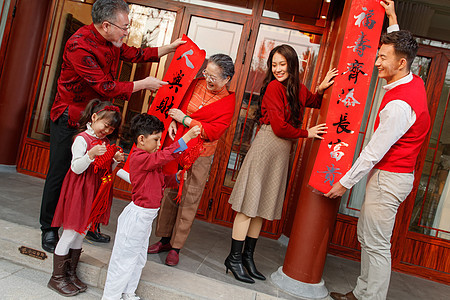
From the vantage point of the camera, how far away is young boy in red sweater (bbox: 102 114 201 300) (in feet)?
7.08

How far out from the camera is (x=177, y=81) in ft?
9.50

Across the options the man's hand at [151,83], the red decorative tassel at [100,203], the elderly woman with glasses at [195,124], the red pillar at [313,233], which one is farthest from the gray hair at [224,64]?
the red decorative tassel at [100,203]

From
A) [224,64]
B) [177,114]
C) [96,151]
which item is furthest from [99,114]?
[224,64]

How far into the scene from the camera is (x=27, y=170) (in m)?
4.49

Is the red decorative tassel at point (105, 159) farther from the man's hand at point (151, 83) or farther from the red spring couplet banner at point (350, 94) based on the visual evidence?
Answer: the red spring couplet banner at point (350, 94)

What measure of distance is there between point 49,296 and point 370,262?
6.86ft

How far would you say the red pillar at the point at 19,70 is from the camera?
172 inches

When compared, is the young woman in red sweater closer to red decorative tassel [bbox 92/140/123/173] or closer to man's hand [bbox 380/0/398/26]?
man's hand [bbox 380/0/398/26]

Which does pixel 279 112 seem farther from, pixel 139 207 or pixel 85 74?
pixel 85 74

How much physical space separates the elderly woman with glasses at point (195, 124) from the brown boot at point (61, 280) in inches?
27.5

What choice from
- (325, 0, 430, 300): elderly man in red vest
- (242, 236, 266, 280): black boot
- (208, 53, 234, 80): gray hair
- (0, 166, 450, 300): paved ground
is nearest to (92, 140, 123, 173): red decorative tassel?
(0, 166, 450, 300): paved ground

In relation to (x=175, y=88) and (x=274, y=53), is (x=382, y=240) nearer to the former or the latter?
(x=274, y=53)

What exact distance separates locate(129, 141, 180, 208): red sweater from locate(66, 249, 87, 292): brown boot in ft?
1.91

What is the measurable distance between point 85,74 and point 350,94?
1.85 meters
